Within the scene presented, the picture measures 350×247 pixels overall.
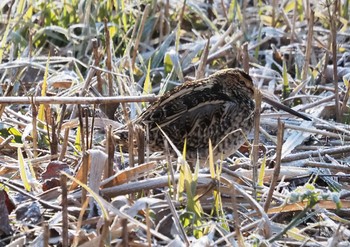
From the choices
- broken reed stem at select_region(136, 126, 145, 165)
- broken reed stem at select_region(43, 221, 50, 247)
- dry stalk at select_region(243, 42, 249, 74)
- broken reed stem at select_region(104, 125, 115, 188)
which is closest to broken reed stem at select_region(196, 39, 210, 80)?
dry stalk at select_region(243, 42, 249, 74)

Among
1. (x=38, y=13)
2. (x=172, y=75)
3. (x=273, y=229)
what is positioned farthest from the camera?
(x=38, y=13)

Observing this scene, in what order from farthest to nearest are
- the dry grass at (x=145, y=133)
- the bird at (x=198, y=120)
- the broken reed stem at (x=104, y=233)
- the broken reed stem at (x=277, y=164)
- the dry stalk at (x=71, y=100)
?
the bird at (x=198, y=120) → the dry stalk at (x=71, y=100) → the broken reed stem at (x=277, y=164) → the dry grass at (x=145, y=133) → the broken reed stem at (x=104, y=233)

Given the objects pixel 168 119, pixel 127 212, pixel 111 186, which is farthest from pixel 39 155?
pixel 127 212

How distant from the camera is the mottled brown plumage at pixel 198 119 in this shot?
13.8 ft

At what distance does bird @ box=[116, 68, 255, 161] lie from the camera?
419 cm

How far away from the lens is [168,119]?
4215mm

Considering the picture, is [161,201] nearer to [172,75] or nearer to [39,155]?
[39,155]

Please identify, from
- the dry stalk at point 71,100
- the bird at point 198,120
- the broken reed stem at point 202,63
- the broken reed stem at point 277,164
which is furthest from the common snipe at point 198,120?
the broken reed stem at point 277,164

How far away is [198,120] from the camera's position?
4258mm

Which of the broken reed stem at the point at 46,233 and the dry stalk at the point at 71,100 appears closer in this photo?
the broken reed stem at the point at 46,233

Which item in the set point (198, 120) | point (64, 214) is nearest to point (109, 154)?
point (64, 214)

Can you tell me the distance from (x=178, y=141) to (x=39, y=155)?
24.2 inches

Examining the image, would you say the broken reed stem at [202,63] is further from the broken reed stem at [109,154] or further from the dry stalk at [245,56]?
the broken reed stem at [109,154]

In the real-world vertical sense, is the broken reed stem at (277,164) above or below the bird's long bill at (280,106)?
above
